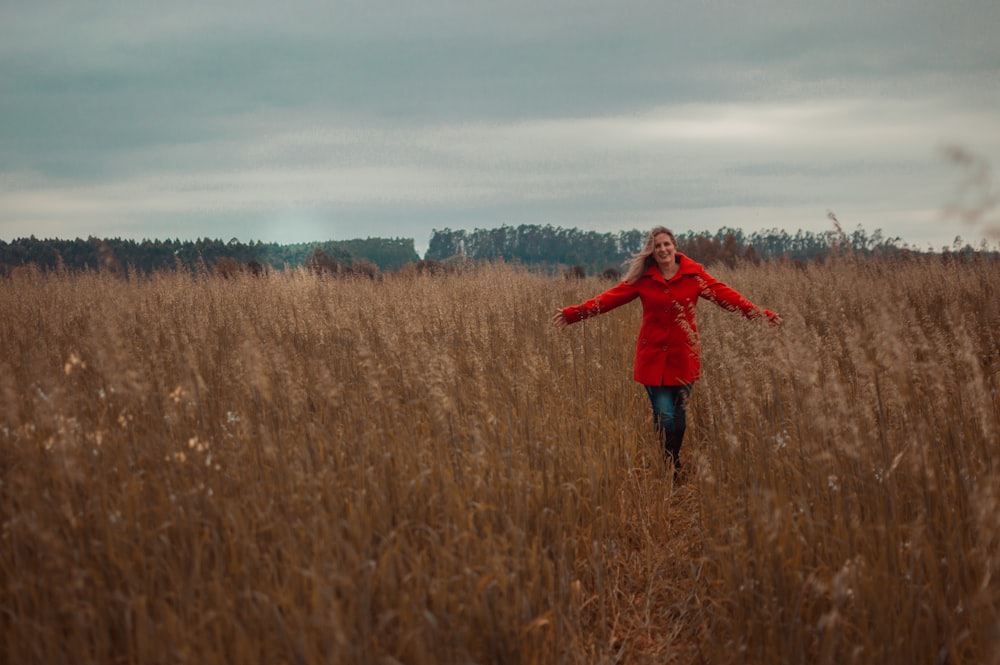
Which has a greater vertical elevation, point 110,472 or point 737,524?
point 110,472

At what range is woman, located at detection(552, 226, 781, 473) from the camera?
488 cm

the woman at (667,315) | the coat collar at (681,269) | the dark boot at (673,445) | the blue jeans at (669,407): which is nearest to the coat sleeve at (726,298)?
the woman at (667,315)

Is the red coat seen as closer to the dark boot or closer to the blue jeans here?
the blue jeans

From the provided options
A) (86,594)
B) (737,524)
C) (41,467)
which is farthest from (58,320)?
(737,524)

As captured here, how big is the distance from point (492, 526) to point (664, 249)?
2662 millimetres

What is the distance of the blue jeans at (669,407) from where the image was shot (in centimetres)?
488

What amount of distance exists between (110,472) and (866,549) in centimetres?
332

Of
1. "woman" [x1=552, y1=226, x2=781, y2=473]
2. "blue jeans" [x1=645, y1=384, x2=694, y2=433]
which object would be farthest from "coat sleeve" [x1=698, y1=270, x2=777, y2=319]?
"blue jeans" [x1=645, y1=384, x2=694, y2=433]

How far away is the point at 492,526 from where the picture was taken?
10.1ft

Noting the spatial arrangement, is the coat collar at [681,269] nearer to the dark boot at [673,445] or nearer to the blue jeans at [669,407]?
the blue jeans at [669,407]

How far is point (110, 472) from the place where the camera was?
3.27m

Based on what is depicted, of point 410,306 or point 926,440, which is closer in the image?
point 926,440

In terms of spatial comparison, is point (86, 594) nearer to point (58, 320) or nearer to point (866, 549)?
point (866, 549)

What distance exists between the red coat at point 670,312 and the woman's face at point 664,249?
8 cm
